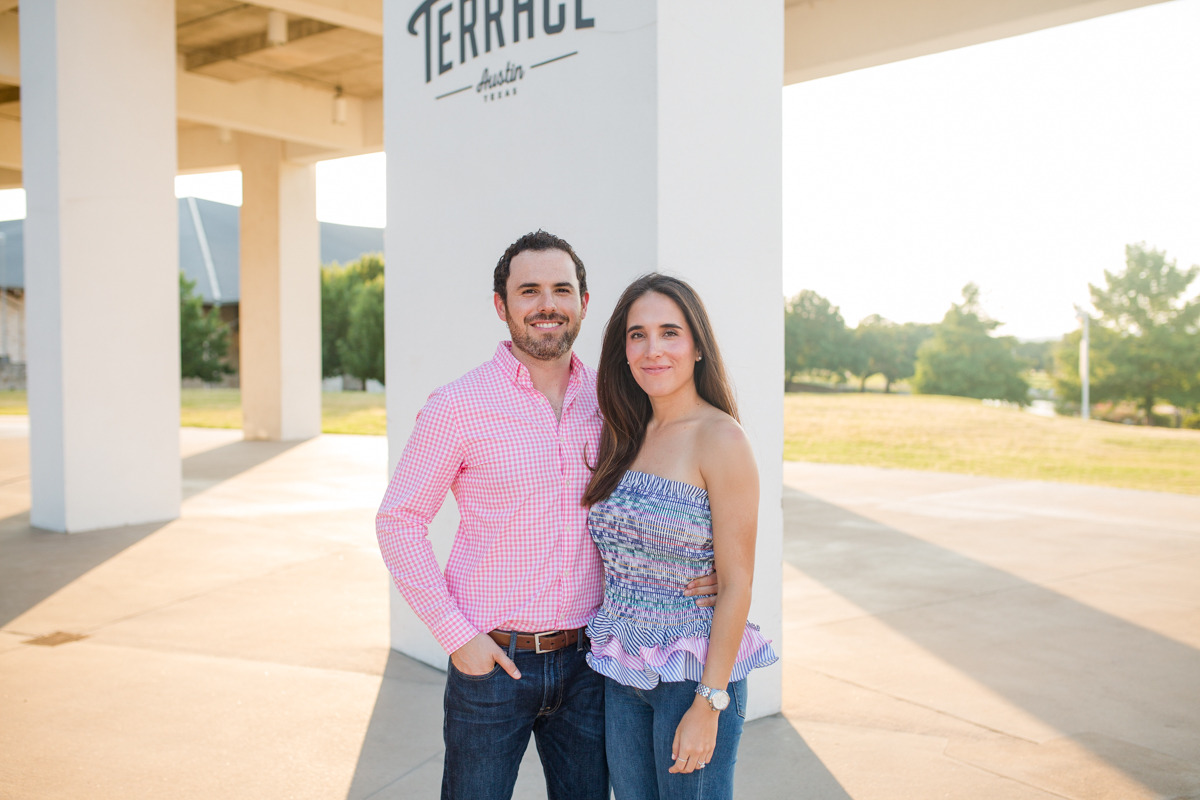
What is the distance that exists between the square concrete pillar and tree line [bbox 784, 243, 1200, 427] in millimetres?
38525

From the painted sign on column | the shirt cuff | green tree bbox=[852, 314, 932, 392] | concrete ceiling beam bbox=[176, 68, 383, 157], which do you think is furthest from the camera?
green tree bbox=[852, 314, 932, 392]

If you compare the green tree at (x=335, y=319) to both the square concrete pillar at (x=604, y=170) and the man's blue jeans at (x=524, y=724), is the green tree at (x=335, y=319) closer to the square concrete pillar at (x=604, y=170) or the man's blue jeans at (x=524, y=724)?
the square concrete pillar at (x=604, y=170)

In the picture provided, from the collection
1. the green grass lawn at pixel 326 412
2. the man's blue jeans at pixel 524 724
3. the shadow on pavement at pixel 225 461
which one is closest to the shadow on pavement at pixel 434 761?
the man's blue jeans at pixel 524 724

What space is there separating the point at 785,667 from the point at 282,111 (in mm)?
12925

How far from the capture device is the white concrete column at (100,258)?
25.4 ft

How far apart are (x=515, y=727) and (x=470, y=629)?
283 mm

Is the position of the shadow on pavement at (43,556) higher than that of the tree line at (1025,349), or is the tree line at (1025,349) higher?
the tree line at (1025,349)

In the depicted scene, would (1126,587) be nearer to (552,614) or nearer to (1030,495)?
(1030,495)

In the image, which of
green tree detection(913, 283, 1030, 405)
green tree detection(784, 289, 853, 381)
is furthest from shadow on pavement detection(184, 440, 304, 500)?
green tree detection(913, 283, 1030, 405)

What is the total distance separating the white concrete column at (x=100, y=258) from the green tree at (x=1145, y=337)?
39.8 metres

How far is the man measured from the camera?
6.61 ft

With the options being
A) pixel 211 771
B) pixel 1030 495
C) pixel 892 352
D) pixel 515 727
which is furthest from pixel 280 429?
pixel 892 352

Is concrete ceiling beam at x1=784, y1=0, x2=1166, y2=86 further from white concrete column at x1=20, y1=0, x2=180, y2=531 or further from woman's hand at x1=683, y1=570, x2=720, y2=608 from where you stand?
woman's hand at x1=683, y1=570, x2=720, y2=608

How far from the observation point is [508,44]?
3.89m
